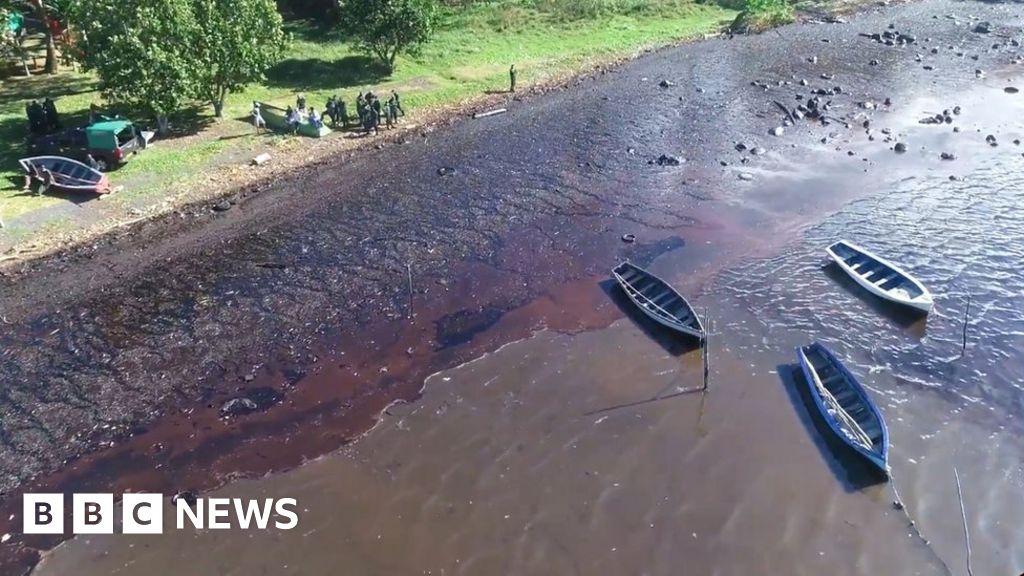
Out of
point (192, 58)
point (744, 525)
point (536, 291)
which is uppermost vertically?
point (192, 58)

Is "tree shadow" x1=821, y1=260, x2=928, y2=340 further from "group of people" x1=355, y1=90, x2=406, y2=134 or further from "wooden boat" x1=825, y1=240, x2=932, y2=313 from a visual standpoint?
"group of people" x1=355, y1=90, x2=406, y2=134

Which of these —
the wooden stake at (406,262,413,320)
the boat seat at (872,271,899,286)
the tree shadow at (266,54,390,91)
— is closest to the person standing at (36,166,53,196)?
the tree shadow at (266,54,390,91)

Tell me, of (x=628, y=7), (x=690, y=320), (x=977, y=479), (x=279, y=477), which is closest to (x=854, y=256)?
(x=690, y=320)

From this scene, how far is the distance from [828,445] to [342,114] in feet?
104

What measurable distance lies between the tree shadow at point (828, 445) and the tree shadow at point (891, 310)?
4.93 m

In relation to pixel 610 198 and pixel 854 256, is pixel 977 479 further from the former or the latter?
pixel 610 198

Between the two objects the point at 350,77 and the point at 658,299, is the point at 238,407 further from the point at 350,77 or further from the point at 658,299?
the point at 350,77

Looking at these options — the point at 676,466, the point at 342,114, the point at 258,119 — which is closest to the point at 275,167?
the point at 258,119

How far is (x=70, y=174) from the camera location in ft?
113

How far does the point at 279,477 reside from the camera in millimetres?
20641

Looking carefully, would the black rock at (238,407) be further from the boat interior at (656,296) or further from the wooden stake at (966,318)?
the wooden stake at (966,318)

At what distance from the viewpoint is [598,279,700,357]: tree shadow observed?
25031 mm

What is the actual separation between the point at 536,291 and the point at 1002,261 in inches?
728

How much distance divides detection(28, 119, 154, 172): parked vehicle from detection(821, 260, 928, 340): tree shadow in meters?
33.1
